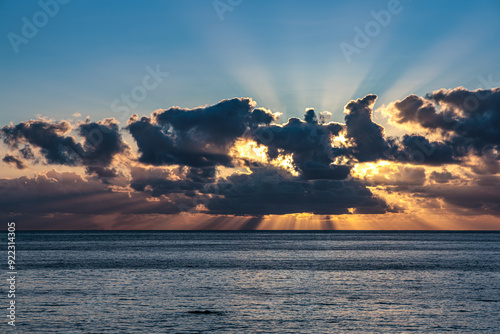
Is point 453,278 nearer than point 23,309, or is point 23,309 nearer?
point 23,309

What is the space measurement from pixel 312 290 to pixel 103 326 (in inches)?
1242

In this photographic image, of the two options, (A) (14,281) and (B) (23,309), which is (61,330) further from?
(A) (14,281)

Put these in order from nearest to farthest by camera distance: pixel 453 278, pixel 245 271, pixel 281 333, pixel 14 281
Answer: pixel 281 333 → pixel 14 281 → pixel 453 278 → pixel 245 271

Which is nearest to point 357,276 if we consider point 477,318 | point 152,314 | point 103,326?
point 477,318

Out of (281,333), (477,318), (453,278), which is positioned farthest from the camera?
(453,278)

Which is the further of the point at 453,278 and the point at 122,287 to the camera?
the point at 453,278

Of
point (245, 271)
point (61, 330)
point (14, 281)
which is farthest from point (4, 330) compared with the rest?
point (245, 271)

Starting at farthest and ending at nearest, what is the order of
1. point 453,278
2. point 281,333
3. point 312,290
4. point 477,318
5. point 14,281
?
point 453,278 < point 14,281 < point 312,290 < point 477,318 < point 281,333

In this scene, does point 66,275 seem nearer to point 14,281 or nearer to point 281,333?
point 14,281

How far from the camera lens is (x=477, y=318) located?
4956 centimetres

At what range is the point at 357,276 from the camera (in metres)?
86.9

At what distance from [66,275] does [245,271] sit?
105ft

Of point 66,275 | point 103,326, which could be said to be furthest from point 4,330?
point 66,275

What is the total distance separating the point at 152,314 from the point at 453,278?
185ft
